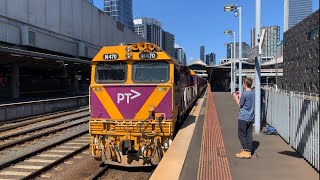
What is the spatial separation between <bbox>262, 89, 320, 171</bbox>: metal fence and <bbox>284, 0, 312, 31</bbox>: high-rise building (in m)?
1.91

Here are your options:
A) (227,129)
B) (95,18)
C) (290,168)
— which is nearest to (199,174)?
(290,168)

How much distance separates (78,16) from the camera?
162 ft

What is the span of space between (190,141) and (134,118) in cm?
170

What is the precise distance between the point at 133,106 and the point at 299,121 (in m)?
3.94

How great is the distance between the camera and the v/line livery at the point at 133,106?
30.7 ft

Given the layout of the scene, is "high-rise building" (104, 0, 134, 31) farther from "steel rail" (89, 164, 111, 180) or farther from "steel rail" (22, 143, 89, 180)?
"steel rail" (89, 164, 111, 180)

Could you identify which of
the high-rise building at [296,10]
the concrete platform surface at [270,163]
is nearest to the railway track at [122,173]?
the concrete platform surface at [270,163]

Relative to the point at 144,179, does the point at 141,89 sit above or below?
above

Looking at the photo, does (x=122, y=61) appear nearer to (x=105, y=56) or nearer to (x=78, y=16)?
(x=105, y=56)

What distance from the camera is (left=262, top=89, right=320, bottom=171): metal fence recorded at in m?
6.99

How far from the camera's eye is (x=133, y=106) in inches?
375

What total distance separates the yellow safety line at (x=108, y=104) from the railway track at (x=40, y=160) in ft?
7.48

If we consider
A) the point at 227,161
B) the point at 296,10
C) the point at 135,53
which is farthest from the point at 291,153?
the point at 135,53

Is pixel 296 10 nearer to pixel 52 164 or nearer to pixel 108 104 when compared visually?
pixel 108 104
